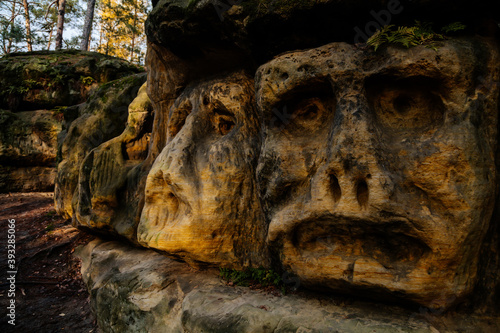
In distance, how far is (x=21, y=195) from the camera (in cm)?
1157

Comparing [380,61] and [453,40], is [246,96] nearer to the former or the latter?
[380,61]

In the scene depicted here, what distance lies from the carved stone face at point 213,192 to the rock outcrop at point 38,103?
991cm

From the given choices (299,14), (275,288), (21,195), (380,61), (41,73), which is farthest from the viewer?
(41,73)

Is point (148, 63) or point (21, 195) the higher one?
point (148, 63)

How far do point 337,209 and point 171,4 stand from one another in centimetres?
348

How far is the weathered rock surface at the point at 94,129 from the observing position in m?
7.50

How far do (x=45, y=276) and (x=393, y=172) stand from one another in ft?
22.9

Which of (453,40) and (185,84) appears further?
(185,84)

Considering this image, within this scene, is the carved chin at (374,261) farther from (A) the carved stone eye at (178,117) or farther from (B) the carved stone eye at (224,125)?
(A) the carved stone eye at (178,117)

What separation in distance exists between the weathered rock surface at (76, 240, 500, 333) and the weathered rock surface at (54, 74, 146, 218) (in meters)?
3.62

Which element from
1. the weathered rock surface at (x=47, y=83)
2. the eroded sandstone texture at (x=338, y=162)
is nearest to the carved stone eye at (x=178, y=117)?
the eroded sandstone texture at (x=338, y=162)

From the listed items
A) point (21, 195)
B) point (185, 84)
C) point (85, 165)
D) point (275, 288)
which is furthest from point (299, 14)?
point (21, 195)

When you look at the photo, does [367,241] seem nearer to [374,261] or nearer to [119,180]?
[374,261]

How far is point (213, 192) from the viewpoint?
12.6 feet
